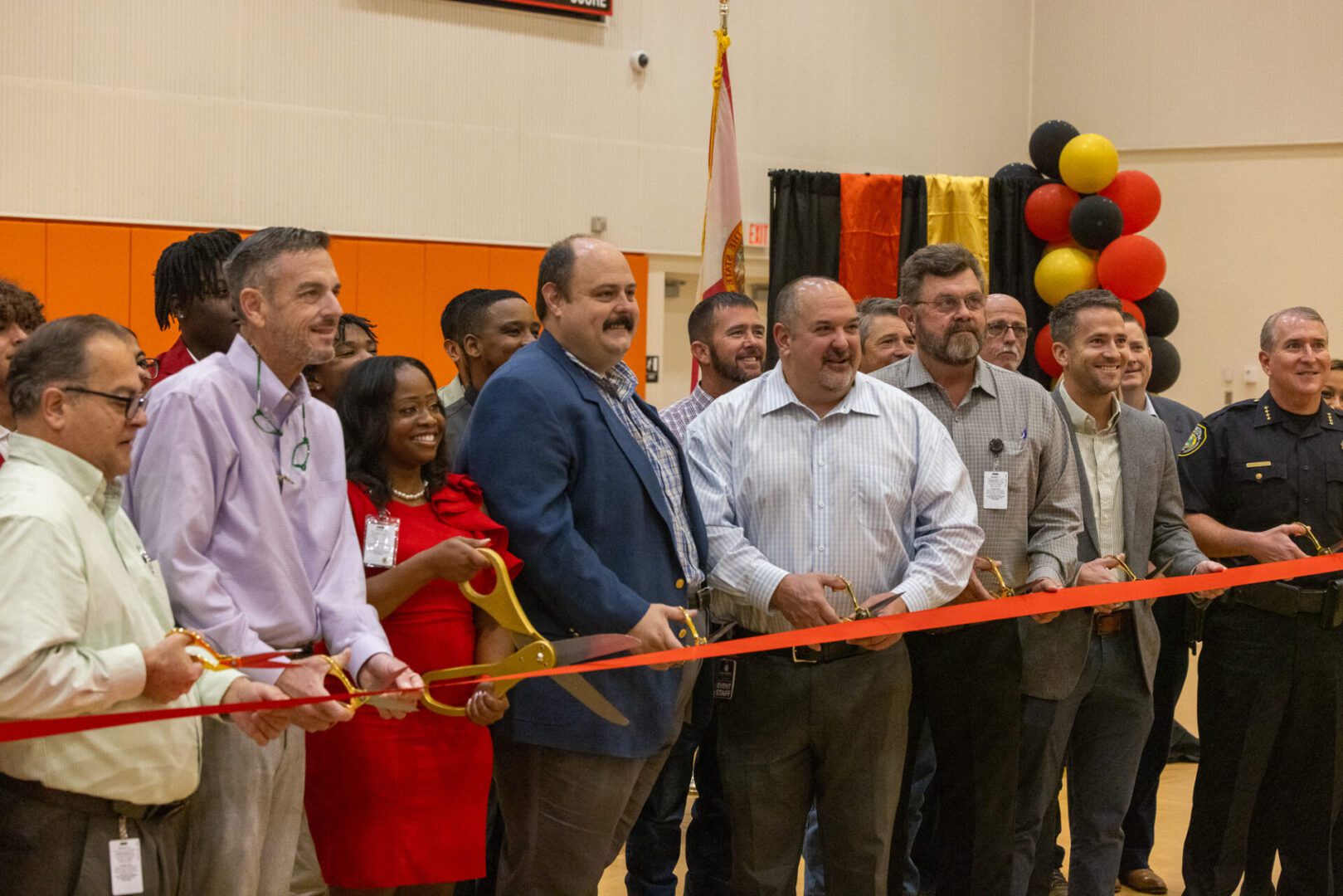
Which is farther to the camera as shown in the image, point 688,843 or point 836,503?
point 688,843

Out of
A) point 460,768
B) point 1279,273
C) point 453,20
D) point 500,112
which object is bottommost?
point 460,768

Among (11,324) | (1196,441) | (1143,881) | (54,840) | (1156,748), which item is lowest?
(1143,881)

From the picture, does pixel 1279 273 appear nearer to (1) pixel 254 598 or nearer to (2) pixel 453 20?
(2) pixel 453 20

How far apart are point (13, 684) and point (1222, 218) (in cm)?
1019

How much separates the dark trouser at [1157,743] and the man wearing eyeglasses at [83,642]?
3.57 meters

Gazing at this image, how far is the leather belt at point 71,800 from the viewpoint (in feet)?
7.52

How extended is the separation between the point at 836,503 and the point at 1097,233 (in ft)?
21.5

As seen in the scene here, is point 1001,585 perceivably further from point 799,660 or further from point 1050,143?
point 1050,143

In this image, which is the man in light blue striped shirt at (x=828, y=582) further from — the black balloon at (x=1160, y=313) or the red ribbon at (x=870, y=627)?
the black balloon at (x=1160, y=313)

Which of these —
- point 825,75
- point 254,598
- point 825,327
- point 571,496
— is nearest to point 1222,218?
point 825,75

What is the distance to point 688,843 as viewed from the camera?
442cm

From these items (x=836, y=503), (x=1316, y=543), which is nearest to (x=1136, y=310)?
(x=1316, y=543)

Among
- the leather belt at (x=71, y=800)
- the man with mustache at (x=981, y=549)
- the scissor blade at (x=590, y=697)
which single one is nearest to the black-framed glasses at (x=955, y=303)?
the man with mustache at (x=981, y=549)

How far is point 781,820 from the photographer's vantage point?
353 cm
